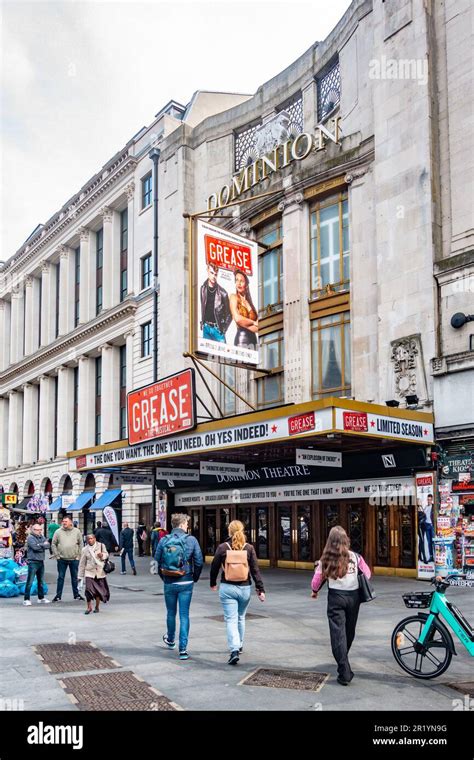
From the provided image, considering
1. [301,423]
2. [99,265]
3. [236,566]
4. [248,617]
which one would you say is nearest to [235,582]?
[236,566]

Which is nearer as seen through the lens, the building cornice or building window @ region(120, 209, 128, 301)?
the building cornice

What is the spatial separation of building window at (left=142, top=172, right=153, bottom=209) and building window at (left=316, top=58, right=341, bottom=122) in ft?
45.3

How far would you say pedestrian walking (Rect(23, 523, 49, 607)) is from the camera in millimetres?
15086

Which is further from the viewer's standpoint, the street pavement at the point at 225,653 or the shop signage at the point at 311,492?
the shop signage at the point at 311,492

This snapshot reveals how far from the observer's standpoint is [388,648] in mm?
10023

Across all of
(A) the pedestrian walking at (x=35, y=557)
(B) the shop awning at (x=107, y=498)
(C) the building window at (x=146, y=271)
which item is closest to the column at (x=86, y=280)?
(C) the building window at (x=146, y=271)

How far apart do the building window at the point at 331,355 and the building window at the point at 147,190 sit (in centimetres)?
1709

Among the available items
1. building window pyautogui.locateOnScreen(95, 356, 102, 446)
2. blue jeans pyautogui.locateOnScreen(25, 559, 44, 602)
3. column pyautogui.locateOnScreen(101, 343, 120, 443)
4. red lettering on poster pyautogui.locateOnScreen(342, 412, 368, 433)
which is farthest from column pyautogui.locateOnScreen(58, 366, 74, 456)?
red lettering on poster pyautogui.locateOnScreen(342, 412, 368, 433)

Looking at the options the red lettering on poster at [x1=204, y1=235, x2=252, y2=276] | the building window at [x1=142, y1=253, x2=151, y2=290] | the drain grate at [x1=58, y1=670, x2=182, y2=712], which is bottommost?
the drain grate at [x1=58, y1=670, x2=182, y2=712]

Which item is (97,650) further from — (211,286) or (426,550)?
(211,286)

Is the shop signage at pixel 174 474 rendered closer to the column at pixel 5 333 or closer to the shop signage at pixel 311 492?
the shop signage at pixel 311 492

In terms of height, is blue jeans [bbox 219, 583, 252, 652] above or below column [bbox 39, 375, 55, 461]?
below

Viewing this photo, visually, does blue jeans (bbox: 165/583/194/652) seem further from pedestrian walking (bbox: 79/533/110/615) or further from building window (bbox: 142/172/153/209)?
building window (bbox: 142/172/153/209)

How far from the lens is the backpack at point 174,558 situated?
9.19 meters
